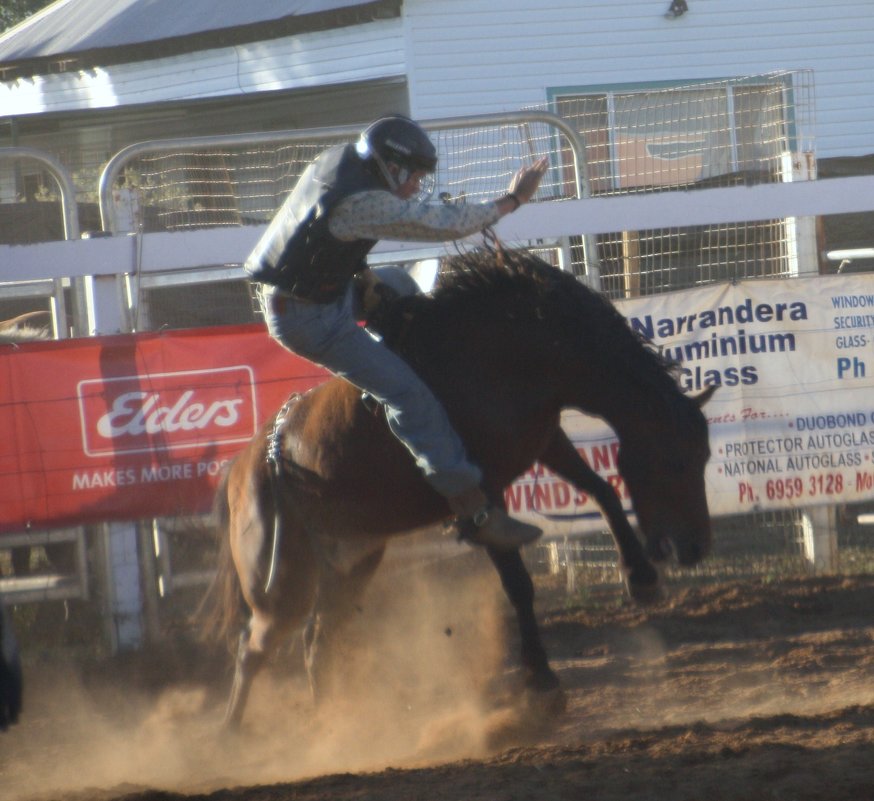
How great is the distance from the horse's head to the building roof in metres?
14.5

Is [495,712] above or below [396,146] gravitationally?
below

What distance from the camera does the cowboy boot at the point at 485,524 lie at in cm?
489

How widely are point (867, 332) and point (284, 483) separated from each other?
167 inches

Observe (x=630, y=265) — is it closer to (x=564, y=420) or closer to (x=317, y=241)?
(x=564, y=420)

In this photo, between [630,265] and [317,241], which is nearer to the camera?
[317,241]

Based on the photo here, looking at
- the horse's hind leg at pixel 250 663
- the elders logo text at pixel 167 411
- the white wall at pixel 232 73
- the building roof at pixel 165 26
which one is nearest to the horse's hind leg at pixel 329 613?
the horse's hind leg at pixel 250 663

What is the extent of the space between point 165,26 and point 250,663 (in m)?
17.6

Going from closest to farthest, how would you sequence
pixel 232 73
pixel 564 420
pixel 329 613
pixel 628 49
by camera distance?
pixel 329 613 → pixel 564 420 → pixel 628 49 → pixel 232 73

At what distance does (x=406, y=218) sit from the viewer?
4562 millimetres

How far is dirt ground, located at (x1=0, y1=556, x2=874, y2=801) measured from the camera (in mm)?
4113

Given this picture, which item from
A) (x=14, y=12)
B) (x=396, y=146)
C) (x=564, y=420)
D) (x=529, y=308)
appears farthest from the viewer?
(x=14, y=12)

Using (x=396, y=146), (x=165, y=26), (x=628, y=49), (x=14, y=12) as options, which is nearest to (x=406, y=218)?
(x=396, y=146)

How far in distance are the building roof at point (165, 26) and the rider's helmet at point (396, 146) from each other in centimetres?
1425

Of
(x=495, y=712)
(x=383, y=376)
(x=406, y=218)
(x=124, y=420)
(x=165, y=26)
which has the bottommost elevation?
(x=495, y=712)
